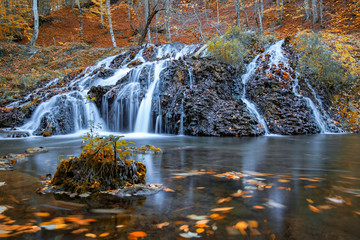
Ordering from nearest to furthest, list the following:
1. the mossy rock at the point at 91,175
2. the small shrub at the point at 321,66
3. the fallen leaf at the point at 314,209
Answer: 1. the fallen leaf at the point at 314,209
2. the mossy rock at the point at 91,175
3. the small shrub at the point at 321,66

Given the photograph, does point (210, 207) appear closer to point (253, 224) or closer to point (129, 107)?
point (253, 224)

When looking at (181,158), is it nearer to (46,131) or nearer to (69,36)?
(46,131)

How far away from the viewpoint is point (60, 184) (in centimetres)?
296

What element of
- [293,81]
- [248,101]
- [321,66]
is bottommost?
[248,101]

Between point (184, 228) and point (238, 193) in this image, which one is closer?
point (184, 228)

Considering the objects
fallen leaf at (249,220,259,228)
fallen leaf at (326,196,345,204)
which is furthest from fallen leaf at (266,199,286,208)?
fallen leaf at (326,196,345,204)

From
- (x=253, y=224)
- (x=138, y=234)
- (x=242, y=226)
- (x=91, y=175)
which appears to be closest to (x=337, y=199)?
(x=253, y=224)

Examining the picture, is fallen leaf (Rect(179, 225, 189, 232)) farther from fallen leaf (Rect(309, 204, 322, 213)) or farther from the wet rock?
the wet rock

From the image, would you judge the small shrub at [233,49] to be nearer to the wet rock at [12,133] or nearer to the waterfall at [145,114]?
the waterfall at [145,114]

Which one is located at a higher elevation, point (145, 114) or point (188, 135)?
point (145, 114)

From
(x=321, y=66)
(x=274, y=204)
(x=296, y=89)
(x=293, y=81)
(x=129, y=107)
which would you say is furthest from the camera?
(x=321, y=66)

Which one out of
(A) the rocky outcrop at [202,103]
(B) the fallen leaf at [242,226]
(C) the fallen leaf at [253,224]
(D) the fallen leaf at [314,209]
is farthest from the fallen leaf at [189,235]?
(A) the rocky outcrop at [202,103]

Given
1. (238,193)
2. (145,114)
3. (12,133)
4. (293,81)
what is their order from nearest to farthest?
1. (238,193)
2. (12,133)
3. (145,114)
4. (293,81)

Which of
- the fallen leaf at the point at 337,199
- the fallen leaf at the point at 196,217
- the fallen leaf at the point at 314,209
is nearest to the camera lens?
the fallen leaf at the point at 196,217
